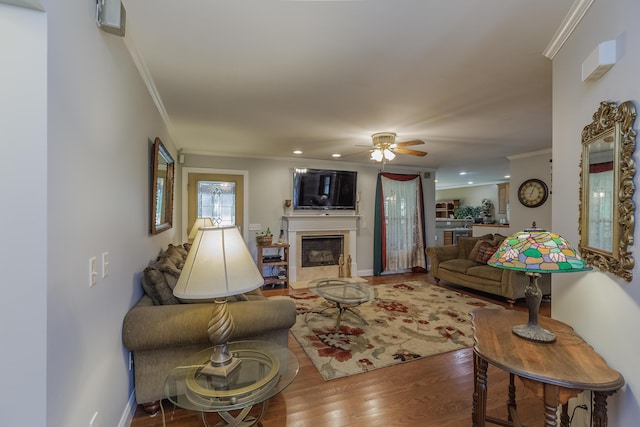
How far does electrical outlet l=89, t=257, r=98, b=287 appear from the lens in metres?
1.24

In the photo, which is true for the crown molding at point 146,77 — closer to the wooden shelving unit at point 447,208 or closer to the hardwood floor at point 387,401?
the hardwood floor at point 387,401

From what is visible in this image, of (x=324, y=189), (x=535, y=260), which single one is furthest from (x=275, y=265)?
(x=535, y=260)

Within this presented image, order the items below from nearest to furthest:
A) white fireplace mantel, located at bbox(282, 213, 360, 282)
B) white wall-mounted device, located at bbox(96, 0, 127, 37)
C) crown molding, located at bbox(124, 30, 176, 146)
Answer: white wall-mounted device, located at bbox(96, 0, 127, 37)
crown molding, located at bbox(124, 30, 176, 146)
white fireplace mantel, located at bbox(282, 213, 360, 282)

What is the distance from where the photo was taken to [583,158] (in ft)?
4.75

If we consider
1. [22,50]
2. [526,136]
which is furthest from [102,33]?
[526,136]

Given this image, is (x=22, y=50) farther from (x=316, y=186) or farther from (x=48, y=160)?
(x=316, y=186)

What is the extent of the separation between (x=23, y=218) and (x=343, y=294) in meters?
3.09

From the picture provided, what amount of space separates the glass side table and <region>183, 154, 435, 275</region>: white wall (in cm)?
362

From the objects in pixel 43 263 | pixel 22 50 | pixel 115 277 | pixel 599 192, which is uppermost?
pixel 22 50

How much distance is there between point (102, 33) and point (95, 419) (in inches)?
70.6

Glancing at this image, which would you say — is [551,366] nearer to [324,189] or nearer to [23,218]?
[23,218]

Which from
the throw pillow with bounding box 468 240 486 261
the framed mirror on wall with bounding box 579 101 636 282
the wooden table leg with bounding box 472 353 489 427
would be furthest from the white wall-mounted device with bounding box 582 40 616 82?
the throw pillow with bounding box 468 240 486 261

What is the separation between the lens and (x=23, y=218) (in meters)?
0.87

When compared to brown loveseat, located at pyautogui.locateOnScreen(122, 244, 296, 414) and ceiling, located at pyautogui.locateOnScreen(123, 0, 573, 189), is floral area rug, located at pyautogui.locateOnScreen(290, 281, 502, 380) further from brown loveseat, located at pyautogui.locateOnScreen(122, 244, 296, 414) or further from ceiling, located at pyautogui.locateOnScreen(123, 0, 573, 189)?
ceiling, located at pyautogui.locateOnScreen(123, 0, 573, 189)
